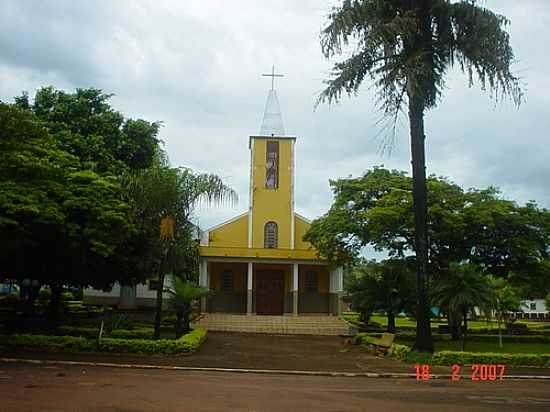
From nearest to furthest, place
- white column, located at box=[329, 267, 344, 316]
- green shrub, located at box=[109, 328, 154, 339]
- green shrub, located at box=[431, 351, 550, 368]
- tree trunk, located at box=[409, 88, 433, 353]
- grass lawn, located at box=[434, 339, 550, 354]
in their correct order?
green shrub, located at box=[431, 351, 550, 368], tree trunk, located at box=[409, 88, 433, 353], green shrub, located at box=[109, 328, 154, 339], grass lawn, located at box=[434, 339, 550, 354], white column, located at box=[329, 267, 344, 316]

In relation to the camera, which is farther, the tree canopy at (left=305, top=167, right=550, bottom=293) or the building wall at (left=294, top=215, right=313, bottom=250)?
the building wall at (left=294, top=215, right=313, bottom=250)

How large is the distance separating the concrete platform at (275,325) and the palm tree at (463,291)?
9.99 metres

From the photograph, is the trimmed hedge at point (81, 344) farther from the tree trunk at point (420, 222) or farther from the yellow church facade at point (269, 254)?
the yellow church facade at point (269, 254)

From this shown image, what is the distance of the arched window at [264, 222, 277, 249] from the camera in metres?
35.5

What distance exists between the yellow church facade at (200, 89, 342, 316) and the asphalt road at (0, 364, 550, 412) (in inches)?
709

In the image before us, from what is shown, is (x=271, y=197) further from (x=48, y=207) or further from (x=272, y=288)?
(x=48, y=207)

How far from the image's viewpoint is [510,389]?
13.5m

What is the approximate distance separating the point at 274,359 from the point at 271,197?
17.6 m

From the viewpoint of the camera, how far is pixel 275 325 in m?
30.2

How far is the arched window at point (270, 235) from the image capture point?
117 feet

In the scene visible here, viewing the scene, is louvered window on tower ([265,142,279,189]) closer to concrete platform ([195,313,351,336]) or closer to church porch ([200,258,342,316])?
church porch ([200,258,342,316])

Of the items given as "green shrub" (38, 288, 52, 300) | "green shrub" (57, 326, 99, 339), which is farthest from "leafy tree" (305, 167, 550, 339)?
"green shrub" (38, 288, 52, 300)

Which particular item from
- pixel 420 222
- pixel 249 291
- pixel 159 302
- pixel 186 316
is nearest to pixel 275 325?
pixel 249 291
